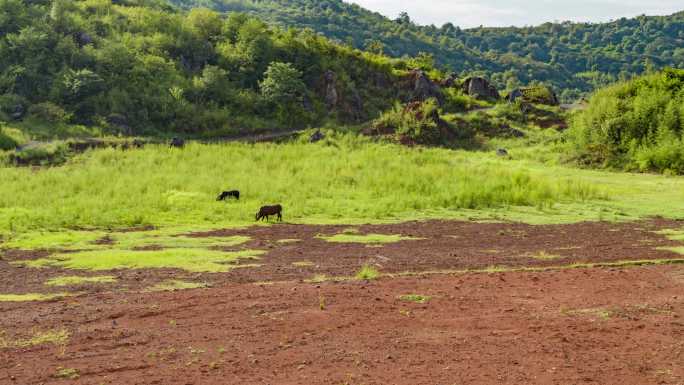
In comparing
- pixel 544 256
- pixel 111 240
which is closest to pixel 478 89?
pixel 544 256

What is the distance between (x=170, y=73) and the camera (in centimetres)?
5306

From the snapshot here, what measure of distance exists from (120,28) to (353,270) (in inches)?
1909

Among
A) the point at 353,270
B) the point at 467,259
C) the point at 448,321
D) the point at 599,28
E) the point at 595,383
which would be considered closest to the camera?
the point at 595,383

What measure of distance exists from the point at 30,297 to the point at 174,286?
2654mm

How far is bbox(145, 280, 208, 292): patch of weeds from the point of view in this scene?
14.4 m

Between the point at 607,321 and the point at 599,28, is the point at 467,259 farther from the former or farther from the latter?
the point at 599,28

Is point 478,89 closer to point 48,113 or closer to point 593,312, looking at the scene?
point 48,113

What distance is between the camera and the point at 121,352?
34.7 feet

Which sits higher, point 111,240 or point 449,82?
point 449,82

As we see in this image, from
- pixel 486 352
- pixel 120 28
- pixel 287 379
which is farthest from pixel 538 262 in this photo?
pixel 120 28

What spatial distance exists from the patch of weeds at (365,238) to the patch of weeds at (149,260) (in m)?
2.77

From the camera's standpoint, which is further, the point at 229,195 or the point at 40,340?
the point at 229,195

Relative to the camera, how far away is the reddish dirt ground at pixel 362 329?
32.1 ft

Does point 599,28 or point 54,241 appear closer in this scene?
point 54,241
